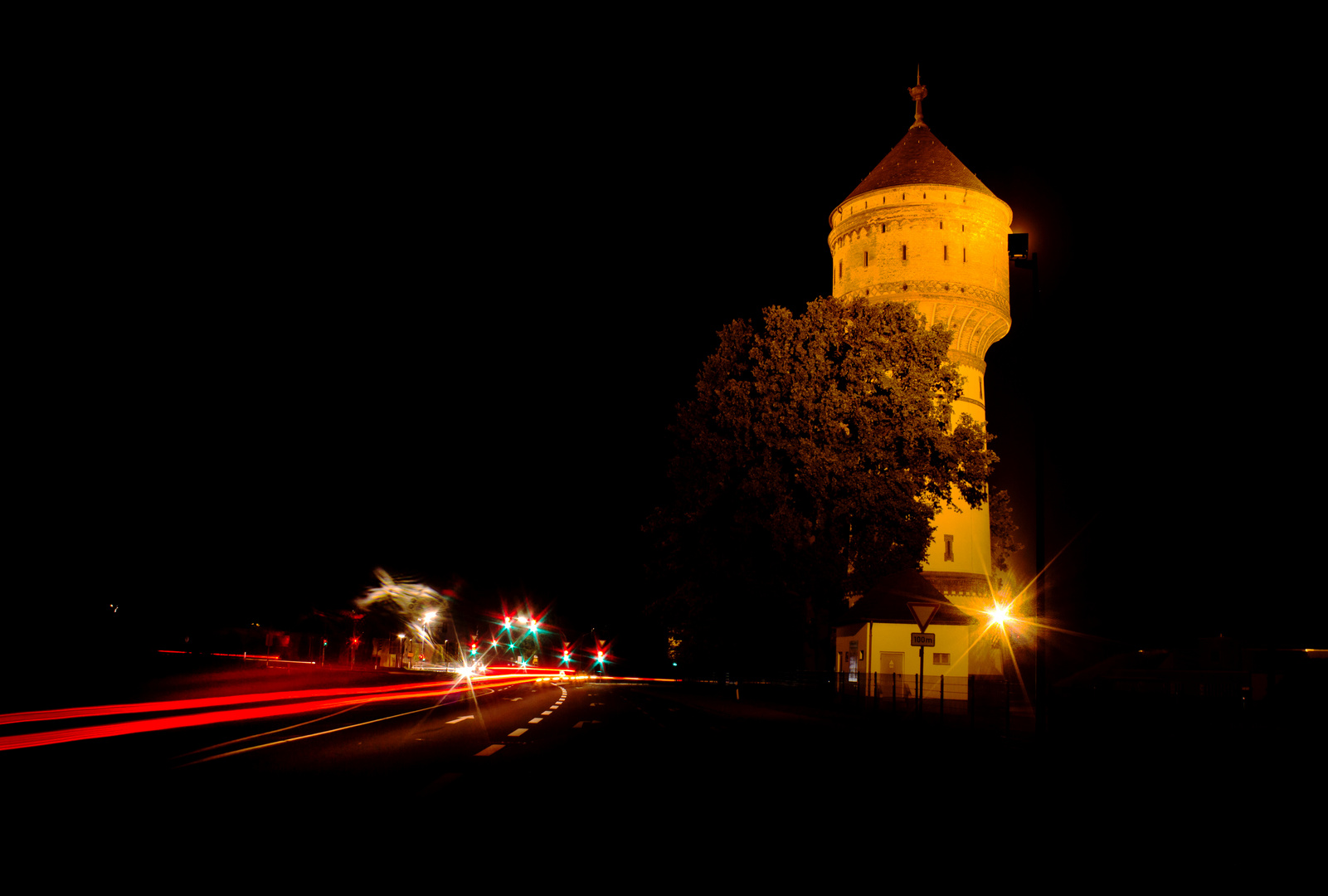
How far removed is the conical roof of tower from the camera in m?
52.2

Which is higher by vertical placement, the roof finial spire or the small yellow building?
the roof finial spire

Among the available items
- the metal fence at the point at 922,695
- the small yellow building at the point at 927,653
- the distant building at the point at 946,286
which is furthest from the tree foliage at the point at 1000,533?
the metal fence at the point at 922,695

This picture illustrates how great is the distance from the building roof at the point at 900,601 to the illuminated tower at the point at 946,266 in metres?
21.2

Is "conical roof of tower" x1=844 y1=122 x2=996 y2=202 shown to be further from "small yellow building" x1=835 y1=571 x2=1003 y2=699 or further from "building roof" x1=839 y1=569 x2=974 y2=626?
"building roof" x1=839 y1=569 x2=974 y2=626

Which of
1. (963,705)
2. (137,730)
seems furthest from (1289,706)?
(137,730)

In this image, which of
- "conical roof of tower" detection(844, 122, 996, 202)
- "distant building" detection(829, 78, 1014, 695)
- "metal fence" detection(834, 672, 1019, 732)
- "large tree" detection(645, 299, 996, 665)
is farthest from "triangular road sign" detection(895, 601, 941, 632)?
"conical roof of tower" detection(844, 122, 996, 202)

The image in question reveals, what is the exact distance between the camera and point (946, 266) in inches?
1967

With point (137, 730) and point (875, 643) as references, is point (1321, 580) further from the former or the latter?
point (137, 730)

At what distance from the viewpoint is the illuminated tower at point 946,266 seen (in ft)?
162

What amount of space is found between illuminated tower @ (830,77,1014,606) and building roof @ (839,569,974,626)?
69.5ft

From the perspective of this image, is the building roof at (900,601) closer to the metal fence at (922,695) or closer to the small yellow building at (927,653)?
the metal fence at (922,695)

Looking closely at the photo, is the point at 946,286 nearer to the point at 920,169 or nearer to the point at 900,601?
the point at 920,169

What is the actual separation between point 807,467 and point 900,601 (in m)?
9.32

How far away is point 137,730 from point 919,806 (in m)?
11.1
